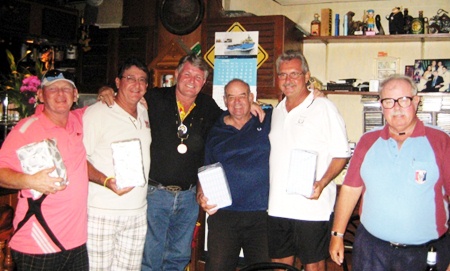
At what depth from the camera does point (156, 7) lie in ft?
15.5

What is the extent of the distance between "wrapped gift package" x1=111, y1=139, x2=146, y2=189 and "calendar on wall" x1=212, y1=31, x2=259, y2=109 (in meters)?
1.65

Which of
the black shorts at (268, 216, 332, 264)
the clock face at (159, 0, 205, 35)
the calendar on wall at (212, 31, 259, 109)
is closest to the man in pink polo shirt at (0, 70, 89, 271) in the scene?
the black shorts at (268, 216, 332, 264)

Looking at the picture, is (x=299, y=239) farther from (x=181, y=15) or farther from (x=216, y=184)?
(x=181, y=15)

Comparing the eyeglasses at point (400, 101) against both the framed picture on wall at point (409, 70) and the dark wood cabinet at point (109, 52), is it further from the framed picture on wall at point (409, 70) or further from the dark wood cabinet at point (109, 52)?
the dark wood cabinet at point (109, 52)

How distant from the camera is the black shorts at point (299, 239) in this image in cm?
253

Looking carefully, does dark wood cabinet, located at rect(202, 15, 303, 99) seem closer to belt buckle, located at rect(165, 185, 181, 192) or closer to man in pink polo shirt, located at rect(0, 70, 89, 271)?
belt buckle, located at rect(165, 185, 181, 192)

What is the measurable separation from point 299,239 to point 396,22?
8.29 feet

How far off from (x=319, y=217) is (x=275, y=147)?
474 millimetres

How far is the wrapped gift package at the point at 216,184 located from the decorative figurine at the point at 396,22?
2510 mm

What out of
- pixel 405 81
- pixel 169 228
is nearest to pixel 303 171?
pixel 405 81

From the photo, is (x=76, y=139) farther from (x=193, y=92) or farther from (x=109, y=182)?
(x=193, y=92)

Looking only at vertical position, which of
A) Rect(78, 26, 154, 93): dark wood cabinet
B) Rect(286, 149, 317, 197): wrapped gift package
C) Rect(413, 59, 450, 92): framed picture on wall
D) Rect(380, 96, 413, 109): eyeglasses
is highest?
Rect(78, 26, 154, 93): dark wood cabinet

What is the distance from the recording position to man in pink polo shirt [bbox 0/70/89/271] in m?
2.09

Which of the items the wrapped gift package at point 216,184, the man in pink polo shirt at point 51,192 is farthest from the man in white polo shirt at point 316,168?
the man in pink polo shirt at point 51,192
